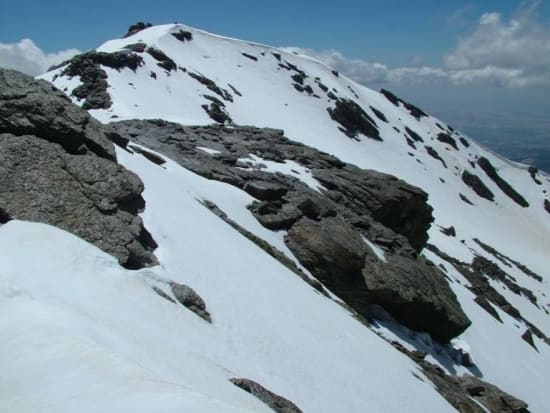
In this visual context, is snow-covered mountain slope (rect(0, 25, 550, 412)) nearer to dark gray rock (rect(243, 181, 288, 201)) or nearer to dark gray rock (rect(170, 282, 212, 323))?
dark gray rock (rect(170, 282, 212, 323))

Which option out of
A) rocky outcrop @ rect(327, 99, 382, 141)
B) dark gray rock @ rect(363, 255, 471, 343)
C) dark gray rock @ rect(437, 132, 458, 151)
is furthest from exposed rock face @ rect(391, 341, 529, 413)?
dark gray rock @ rect(437, 132, 458, 151)

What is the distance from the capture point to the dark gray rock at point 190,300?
1266cm

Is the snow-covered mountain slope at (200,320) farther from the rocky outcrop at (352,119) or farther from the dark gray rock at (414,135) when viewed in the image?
the dark gray rock at (414,135)

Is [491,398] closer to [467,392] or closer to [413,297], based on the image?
[467,392]

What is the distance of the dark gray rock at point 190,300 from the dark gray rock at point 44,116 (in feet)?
19.5

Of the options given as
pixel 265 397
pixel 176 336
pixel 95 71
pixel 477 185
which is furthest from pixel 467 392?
pixel 477 185

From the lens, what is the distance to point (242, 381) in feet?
30.2

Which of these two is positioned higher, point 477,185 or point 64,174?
point 477,185

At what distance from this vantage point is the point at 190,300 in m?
12.8

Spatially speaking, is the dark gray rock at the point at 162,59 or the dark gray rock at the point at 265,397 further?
the dark gray rock at the point at 162,59

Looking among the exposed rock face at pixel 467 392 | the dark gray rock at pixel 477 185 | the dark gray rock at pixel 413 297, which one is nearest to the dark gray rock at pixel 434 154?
the dark gray rock at pixel 477 185

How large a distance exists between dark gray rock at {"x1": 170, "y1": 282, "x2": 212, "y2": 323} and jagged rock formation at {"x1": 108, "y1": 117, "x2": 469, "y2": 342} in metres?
12.6

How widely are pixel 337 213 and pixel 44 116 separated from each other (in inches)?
823

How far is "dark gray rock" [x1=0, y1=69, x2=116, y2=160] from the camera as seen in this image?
46.1 feet
